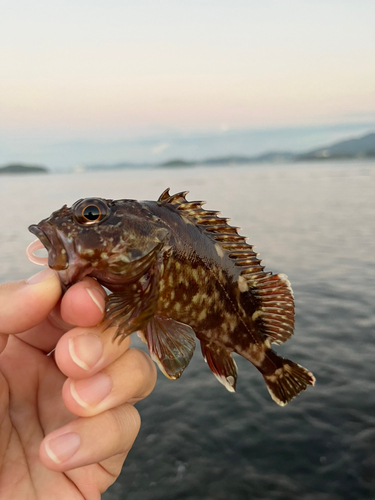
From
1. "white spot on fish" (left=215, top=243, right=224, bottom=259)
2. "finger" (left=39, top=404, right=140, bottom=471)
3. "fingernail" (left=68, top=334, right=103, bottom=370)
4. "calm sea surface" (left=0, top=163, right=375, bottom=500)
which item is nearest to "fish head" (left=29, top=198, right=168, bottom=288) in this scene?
"fingernail" (left=68, top=334, right=103, bottom=370)

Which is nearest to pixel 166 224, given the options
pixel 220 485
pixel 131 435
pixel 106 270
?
pixel 106 270

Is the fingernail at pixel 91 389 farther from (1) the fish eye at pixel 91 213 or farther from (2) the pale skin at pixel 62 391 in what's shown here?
(1) the fish eye at pixel 91 213

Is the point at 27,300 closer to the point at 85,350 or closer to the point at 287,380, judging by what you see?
the point at 85,350

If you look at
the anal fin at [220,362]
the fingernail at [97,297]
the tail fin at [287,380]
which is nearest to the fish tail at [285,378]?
the tail fin at [287,380]

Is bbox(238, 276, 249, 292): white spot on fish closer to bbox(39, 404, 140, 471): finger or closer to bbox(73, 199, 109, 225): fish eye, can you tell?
bbox(73, 199, 109, 225): fish eye

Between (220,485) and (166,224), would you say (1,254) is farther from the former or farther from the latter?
(166,224)
